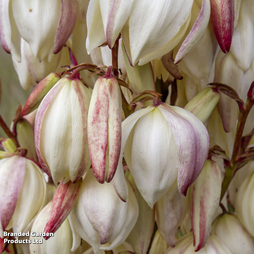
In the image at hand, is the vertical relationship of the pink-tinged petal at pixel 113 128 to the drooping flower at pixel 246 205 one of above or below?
above

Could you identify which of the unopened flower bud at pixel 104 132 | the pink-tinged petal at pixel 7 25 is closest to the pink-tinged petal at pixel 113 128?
the unopened flower bud at pixel 104 132

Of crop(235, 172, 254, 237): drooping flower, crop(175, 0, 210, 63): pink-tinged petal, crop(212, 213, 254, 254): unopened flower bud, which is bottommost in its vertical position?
crop(212, 213, 254, 254): unopened flower bud

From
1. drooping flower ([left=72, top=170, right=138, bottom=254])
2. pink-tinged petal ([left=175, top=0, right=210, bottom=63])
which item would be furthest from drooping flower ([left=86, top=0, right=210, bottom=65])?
drooping flower ([left=72, top=170, right=138, bottom=254])

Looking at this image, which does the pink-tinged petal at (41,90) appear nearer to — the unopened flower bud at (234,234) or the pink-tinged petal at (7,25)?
the pink-tinged petal at (7,25)

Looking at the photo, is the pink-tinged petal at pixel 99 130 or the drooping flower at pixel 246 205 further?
the drooping flower at pixel 246 205

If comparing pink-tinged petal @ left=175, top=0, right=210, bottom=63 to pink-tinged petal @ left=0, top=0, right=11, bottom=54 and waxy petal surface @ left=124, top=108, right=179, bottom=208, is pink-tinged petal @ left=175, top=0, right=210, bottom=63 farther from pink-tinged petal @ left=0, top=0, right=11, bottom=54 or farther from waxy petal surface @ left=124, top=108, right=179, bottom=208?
pink-tinged petal @ left=0, top=0, right=11, bottom=54

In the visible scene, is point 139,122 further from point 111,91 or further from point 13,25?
point 13,25
